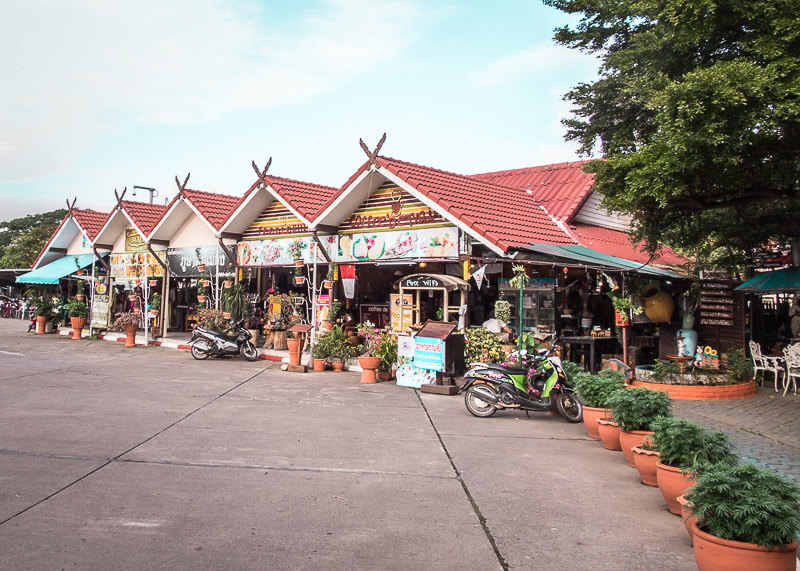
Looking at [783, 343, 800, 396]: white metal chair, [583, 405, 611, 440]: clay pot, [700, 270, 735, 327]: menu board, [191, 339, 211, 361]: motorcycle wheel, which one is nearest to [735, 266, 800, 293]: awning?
[700, 270, 735, 327]: menu board

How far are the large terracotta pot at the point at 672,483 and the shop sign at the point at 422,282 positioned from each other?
25.5ft

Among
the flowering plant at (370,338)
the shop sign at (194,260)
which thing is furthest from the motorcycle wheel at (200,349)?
the flowering plant at (370,338)

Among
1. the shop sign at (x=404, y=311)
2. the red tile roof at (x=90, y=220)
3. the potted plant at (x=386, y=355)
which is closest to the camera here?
the potted plant at (x=386, y=355)

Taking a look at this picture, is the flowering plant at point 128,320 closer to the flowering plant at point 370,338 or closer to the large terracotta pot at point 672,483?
the flowering plant at point 370,338

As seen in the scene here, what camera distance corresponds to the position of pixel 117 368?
46.2ft

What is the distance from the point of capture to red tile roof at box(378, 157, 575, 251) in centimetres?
1234

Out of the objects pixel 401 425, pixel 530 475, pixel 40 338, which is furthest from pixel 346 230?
pixel 40 338

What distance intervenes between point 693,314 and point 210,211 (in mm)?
13456

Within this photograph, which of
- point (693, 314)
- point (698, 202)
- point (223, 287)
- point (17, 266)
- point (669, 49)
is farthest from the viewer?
point (17, 266)

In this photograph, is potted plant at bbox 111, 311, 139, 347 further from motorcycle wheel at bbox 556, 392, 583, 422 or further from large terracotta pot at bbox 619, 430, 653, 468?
large terracotta pot at bbox 619, 430, 653, 468

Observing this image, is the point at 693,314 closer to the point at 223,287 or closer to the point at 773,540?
the point at 773,540

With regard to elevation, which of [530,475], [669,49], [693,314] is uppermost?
[669,49]

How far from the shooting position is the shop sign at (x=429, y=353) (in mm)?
11859

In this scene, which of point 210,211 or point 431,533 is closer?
point 431,533
